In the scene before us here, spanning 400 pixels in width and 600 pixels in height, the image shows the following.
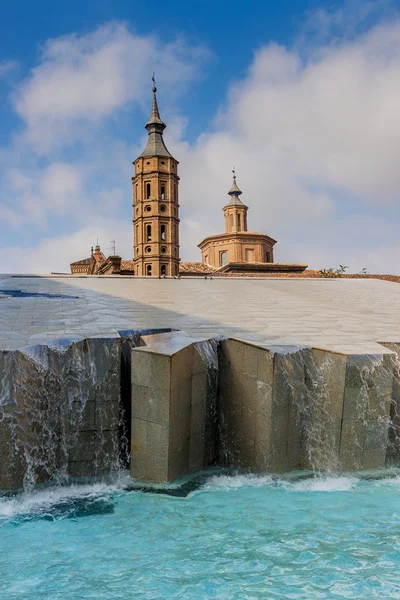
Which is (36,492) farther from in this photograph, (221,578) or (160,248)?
(160,248)

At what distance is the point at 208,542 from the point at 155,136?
34120 mm

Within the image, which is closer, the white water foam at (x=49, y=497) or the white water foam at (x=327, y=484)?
the white water foam at (x=49, y=497)

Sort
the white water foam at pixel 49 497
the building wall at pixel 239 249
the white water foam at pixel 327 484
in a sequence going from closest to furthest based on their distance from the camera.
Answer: the white water foam at pixel 49 497 < the white water foam at pixel 327 484 < the building wall at pixel 239 249

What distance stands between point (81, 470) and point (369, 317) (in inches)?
199

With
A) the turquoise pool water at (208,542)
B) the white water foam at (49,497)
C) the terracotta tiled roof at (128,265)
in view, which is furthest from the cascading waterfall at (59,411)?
the terracotta tiled roof at (128,265)

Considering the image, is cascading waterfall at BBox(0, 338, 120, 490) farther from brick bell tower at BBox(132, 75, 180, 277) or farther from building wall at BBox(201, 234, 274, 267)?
building wall at BBox(201, 234, 274, 267)

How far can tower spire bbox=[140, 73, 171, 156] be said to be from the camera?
33.7 meters

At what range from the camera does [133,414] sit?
4.46 meters

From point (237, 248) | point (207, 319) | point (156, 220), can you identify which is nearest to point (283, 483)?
point (207, 319)

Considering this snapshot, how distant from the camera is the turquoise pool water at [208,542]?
290cm

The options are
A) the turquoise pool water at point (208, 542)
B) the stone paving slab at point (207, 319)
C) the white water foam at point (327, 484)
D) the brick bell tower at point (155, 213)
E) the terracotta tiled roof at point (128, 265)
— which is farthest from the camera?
the terracotta tiled roof at point (128, 265)

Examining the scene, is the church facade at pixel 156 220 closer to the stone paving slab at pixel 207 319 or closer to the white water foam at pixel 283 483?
the stone paving slab at pixel 207 319

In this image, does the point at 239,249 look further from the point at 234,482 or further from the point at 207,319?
the point at 234,482

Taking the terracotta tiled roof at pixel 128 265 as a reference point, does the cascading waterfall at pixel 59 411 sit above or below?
below
